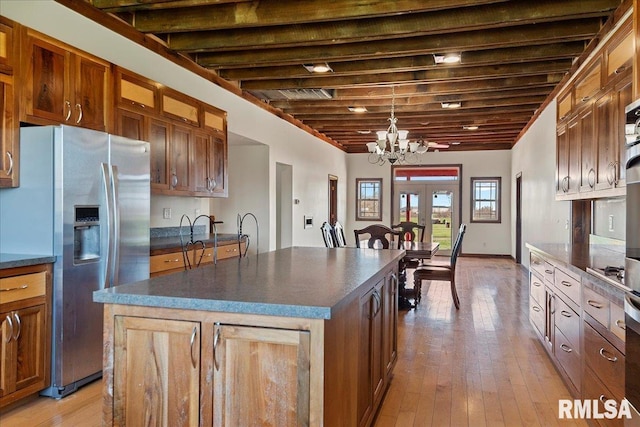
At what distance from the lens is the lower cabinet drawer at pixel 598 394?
2.12 m

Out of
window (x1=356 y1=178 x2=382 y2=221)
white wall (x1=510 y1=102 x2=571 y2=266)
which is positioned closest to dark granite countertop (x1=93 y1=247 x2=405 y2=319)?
white wall (x1=510 y1=102 x2=571 y2=266)

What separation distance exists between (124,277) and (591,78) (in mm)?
3844

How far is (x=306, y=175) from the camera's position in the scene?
8484 mm

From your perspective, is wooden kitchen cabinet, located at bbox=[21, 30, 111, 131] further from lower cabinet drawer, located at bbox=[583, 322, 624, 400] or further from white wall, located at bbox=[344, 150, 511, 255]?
white wall, located at bbox=[344, 150, 511, 255]

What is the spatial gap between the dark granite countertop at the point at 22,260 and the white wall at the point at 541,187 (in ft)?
16.3

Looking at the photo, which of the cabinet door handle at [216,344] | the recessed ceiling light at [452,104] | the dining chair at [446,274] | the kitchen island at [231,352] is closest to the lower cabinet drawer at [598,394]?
the kitchen island at [231,352]

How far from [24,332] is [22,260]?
43cm

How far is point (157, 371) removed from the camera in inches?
68.2

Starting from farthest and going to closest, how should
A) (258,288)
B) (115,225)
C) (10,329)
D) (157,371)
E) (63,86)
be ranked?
1. (115,225)
2. (63,86)
3. (10,329)
4. (258,288)
5. (157,371)

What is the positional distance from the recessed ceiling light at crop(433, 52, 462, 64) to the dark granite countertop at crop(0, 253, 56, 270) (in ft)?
12.6

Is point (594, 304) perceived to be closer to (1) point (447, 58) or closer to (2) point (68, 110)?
(1) point (447, 58)

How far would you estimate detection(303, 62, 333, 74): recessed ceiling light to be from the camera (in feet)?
15.9

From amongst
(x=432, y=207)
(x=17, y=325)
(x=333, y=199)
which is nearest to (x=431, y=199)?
(x=432, y=207)

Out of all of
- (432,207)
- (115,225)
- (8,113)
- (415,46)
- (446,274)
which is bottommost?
(446,274)
